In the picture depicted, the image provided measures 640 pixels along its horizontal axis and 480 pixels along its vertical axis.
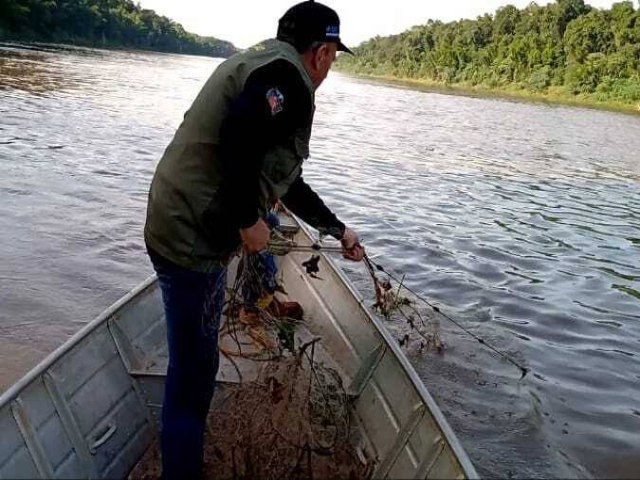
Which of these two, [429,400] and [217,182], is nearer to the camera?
[217,182]

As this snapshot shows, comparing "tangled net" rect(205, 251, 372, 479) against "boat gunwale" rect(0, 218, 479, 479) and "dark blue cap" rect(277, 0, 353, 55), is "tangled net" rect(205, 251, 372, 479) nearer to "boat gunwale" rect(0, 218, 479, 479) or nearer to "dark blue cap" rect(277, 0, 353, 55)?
"boat gunwale" rect(0, 218, 479, 479)

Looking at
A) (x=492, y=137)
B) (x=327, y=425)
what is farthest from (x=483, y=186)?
(x=327, y=425)

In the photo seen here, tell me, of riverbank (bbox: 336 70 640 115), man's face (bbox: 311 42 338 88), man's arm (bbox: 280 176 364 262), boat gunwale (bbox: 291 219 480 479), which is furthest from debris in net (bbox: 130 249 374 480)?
riverbank (bbox: 336 70 640 115)

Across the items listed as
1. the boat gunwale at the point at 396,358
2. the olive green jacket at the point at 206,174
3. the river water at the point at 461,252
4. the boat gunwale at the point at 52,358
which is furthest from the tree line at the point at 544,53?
the olive green jacket at the point at 206,174

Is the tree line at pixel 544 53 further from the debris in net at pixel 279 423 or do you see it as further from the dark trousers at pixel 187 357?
the dark trousers at pixel 187 357

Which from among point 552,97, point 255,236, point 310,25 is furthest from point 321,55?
point 552,97

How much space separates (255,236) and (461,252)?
724 cm

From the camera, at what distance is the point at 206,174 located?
8.50 feet

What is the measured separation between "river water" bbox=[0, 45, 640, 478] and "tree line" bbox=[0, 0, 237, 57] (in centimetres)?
3818

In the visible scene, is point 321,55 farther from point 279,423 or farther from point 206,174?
point 279,423

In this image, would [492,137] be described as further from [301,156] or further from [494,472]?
[301,156]

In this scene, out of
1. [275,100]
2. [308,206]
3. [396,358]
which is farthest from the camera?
[396,358]

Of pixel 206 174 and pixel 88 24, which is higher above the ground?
pixel 206 174

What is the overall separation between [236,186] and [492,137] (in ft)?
73.2
